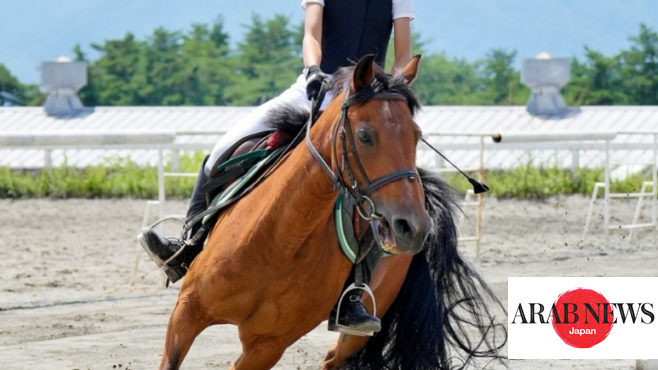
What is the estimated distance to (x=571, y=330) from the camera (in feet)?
18.9

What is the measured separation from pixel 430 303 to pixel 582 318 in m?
0.83

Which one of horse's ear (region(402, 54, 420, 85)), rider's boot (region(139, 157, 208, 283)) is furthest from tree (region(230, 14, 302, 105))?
horse's ear (region(402, 54, 420, 85))

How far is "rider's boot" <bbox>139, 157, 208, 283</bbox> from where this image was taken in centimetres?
512

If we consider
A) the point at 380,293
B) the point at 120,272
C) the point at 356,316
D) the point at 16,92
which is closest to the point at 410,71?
the point at 356,316

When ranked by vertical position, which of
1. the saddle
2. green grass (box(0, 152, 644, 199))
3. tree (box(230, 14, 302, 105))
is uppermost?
the saddle

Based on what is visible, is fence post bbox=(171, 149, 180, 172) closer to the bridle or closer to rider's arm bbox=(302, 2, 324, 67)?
rider's arm bbox=(302, 2, 324, 67)

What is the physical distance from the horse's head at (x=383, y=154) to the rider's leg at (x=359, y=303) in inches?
33.1

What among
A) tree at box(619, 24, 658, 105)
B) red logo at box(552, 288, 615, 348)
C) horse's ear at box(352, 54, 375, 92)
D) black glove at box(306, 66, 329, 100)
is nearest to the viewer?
horse's ear at box(352, 54, 375, 92)

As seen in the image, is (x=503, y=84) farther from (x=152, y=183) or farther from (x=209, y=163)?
(x=209, y=163)

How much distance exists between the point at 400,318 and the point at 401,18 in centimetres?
150

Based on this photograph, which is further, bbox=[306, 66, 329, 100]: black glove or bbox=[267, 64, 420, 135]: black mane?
bbox=[306, 66, 329, 100]: black glove

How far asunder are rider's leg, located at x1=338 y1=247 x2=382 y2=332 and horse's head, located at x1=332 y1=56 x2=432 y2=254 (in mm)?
840

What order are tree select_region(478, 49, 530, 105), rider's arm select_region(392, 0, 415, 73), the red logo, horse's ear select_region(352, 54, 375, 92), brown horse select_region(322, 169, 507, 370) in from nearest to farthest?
1. horse's ear select_region(352, 54, 375, 92)
2. rider's arm select_region(392, 0, 415, 73)
3. brown horse select_region(322, 169, 507, 370)
4. the red logo
5. tree select_region(478, 49, 530, 105)

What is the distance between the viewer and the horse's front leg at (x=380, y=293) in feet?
16.9
